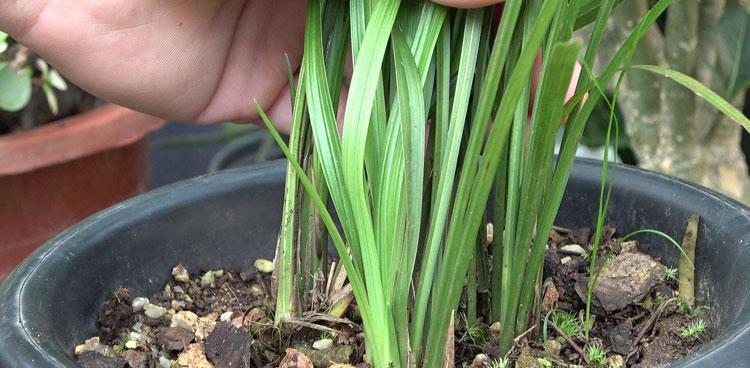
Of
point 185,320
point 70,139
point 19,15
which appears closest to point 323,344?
point 185,320

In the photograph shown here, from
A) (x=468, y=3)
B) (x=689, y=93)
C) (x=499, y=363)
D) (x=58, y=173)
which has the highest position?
(x=468, y=3)

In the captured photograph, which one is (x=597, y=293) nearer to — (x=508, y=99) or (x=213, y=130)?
(x=508, y=99)

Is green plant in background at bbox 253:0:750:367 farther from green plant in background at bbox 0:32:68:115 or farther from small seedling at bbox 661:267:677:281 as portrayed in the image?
green plant in background at bbox 0:32:68:115

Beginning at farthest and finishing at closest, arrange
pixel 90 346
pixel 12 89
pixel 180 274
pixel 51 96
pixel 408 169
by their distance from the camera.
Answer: pixel 51 96
pixel 12 89
pixel 180 274
pixel 90 346
pixel 408 169

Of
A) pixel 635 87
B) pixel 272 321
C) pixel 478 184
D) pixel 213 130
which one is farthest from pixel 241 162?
pixel 478 184

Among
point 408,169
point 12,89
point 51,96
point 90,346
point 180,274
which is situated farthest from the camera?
point 51,96

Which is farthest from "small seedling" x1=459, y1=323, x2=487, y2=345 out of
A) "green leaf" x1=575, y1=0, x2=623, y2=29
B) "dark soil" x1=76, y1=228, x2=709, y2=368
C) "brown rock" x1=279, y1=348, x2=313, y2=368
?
"green leaf" x1=575, y1=0, x2=623, y2=29

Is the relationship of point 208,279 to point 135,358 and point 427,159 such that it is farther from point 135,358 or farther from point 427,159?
point 427,159
